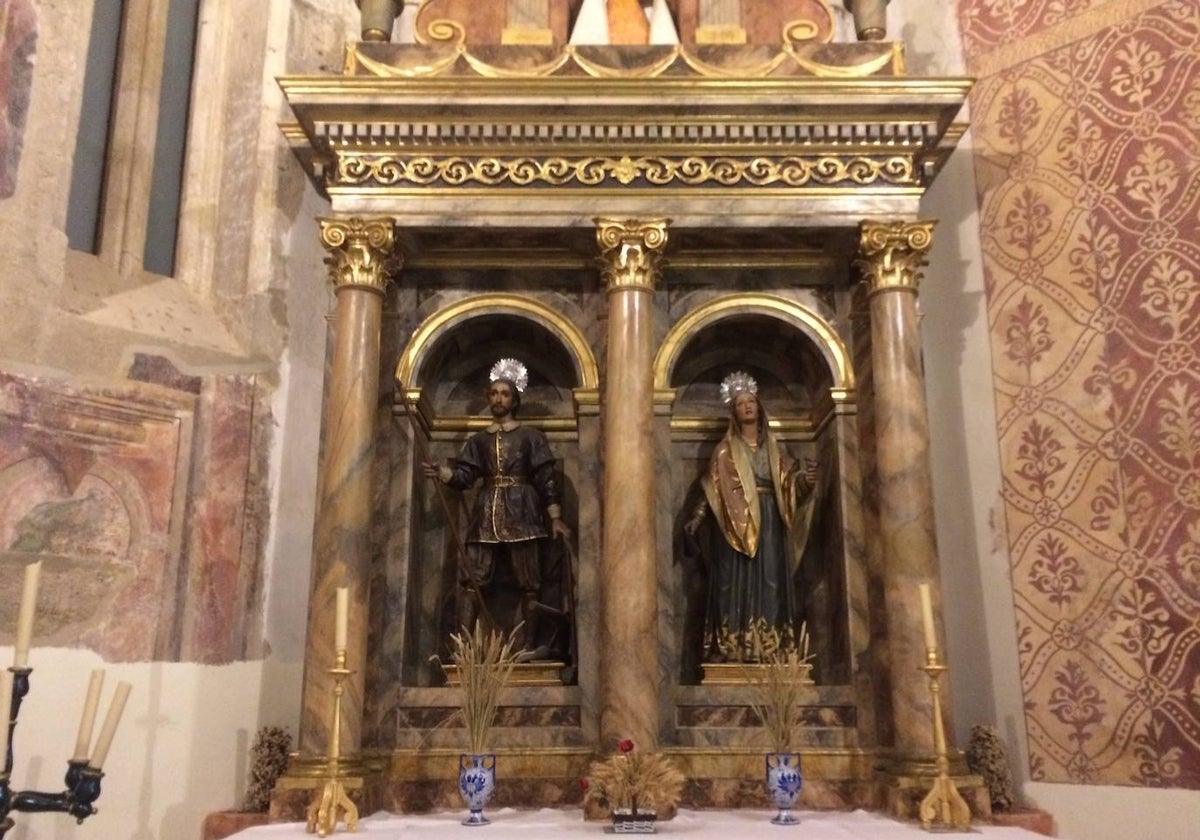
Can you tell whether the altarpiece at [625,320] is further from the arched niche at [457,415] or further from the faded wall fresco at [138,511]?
the faded wall fresco at [138,511]

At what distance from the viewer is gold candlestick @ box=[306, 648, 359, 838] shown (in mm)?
4379

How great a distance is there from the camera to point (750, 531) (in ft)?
18.8

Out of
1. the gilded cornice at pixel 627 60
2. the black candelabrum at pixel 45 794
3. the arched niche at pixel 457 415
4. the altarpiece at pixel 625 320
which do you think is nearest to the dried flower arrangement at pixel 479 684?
the altarpiece at pixel 625 320

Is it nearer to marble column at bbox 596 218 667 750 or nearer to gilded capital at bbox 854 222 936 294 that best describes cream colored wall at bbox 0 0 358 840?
marble column at bbox 596 218 667 750

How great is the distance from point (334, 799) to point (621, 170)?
3239 millimetres

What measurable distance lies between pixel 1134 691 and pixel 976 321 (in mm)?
2181

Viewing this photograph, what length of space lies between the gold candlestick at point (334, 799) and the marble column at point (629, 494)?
1187mm

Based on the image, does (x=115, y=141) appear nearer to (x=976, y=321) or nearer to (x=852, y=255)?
(x=852, y=255)

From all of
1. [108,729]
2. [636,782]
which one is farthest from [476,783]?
[108,729]

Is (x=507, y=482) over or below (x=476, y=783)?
over

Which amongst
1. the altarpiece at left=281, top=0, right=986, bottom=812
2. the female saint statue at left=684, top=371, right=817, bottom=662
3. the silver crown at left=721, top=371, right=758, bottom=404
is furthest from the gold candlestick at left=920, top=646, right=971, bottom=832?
the silver crown at left=721, top=371, right=758, bottom=404

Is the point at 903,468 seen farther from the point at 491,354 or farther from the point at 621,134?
the point at 491,354

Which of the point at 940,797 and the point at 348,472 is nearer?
the point at 940,797

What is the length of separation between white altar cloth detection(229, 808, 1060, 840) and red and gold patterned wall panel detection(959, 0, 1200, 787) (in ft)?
4.14
